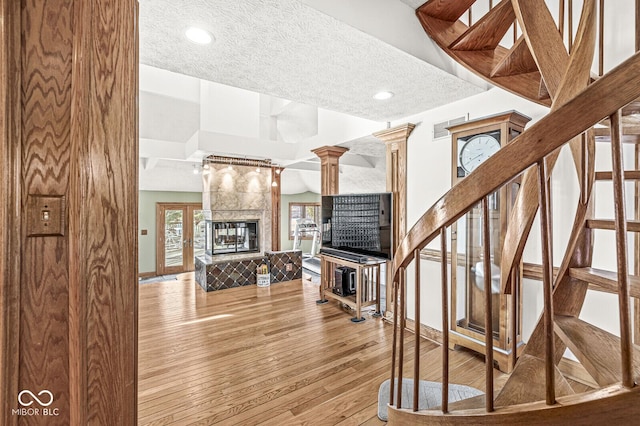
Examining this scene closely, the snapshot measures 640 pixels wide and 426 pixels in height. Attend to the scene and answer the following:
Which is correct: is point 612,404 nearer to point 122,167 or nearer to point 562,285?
point 562,285

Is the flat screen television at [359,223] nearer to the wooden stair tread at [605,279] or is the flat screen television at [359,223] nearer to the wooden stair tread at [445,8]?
the wooden stair tread at [445,8]

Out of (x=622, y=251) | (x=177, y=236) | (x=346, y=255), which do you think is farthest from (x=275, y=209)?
(x=622, y=251)

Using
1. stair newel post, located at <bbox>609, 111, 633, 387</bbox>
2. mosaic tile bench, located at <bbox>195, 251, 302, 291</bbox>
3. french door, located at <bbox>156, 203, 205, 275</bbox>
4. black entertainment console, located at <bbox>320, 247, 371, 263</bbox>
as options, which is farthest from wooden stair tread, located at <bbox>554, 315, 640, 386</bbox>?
french door, located at <bbox>156, 203, 205, 275</bbox>

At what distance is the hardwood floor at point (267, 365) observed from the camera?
192 cm

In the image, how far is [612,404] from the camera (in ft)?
2.33

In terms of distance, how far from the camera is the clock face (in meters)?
2.29

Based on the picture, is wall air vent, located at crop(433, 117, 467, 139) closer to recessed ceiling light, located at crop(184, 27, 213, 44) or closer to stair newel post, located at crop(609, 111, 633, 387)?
recessed ceiling light, located at crop(184, 27, 213, 44)

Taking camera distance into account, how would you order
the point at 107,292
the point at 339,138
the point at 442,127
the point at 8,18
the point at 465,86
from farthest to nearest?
the point at 339,138 < the point at 442,127 < the point at 465,86 < the point at 107,292 < the point at 8,18

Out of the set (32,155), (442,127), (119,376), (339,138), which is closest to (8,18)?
(32,155)

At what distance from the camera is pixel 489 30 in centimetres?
191

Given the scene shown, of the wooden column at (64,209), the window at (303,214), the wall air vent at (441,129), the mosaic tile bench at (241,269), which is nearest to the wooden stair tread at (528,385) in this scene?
the wooden column at (64,209)

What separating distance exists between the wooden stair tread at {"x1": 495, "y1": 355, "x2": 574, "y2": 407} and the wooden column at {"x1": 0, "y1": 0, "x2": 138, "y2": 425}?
134cm

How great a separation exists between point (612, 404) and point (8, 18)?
1.96m

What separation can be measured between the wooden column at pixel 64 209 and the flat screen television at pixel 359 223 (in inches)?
109
